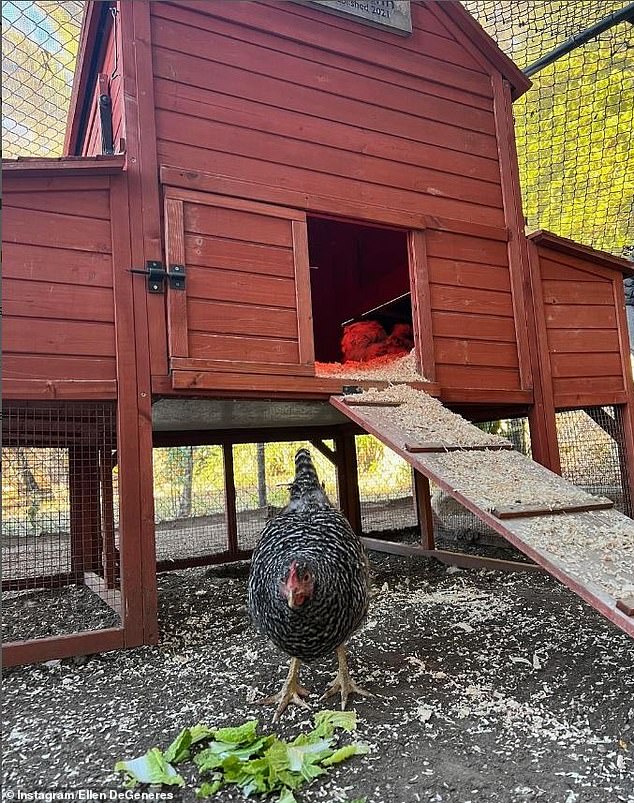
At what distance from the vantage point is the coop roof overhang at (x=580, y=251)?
396cm

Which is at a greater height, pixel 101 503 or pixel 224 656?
pixel 101 503

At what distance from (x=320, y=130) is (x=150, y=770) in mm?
3233

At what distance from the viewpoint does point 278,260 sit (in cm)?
311

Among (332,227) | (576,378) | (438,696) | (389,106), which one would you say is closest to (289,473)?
(332,227)

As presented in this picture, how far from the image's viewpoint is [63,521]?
4.91 meters

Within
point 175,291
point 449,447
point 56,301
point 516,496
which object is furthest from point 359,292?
point 516,496

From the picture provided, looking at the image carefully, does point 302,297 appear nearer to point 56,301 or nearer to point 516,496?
point 56,301

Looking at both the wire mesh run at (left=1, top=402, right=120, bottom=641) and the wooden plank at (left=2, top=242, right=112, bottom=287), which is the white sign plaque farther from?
the wire mesh run at (left=1, top=402, right=120, bottom=641)

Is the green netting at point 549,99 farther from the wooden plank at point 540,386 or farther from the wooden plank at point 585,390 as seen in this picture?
the wooden plank at point 585,390

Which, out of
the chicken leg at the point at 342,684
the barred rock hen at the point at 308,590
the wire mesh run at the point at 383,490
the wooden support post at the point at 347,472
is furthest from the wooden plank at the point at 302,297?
the wire mesh run at the point at 383,490

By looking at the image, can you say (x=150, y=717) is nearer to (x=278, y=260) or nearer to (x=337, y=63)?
(x=278, y=260)

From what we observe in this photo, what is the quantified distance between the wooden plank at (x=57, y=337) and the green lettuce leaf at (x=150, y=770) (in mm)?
1708

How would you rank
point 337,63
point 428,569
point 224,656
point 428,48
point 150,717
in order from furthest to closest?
1. point 428,569
2. point 428,48
3. point 337,63
4. point 224,656
5. point 150,717

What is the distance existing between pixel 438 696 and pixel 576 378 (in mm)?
2787
